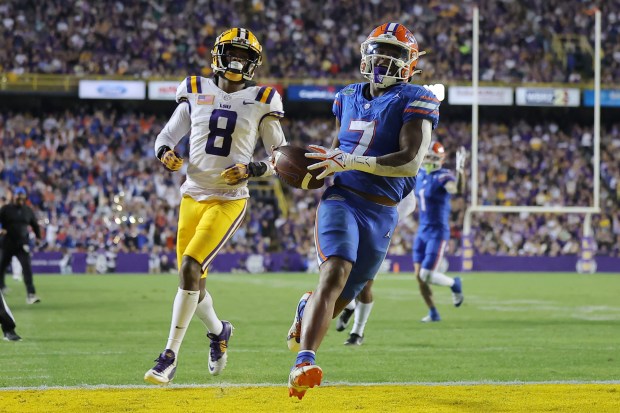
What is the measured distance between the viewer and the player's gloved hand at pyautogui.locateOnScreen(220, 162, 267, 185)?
6.84 m

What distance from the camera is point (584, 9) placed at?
35.0 m

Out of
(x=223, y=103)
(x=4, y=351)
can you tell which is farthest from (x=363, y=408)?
(x=4, y=351)

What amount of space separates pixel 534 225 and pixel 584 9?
357 inches

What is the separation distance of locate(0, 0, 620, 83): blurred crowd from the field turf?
15.1 m

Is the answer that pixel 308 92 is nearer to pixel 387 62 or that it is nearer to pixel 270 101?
pixel 270 101

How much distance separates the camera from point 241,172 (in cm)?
684

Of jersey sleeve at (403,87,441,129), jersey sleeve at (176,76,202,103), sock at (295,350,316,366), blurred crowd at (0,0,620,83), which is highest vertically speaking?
blurred crowd at (0,0,620,83)

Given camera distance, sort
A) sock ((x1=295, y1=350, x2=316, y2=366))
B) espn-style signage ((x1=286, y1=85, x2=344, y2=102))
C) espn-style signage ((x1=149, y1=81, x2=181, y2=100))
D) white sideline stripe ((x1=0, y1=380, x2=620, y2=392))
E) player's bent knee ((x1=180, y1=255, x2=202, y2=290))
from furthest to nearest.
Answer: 1. espn-style signage ((x1=286, y1=85, x2=344, y2=102))
2. espn-style signage ((x1=149, y1=81, x2=181, y2=100))
3. player's bent knee ((x1=180, y1=255, x2=202, y2=290))
4. white sideline stripe ((x1=0, y1=380, x2=620, y2=392))
5. sock ((x1=295, y1=350, x2=316, y2=366))

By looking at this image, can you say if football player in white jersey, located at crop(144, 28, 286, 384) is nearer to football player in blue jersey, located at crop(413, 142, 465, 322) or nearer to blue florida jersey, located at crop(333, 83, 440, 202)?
blue florida jersey, located at crop(333, 83, 440, 202)

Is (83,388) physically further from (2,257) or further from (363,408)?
(2,257)

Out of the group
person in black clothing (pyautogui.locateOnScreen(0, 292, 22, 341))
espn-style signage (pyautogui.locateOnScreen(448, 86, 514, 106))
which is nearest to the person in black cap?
person in black clothing (pyautogui.locateOnScreen(0, 292, 22, 341))

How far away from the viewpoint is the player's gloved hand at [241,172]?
6836 millimetres

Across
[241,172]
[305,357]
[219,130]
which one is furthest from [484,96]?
[305,357]

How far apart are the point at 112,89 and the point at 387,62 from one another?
27.0 m
